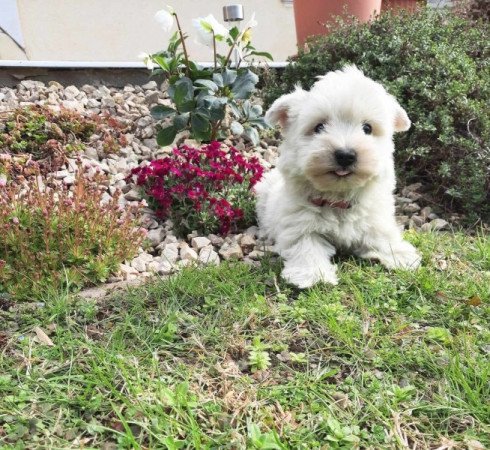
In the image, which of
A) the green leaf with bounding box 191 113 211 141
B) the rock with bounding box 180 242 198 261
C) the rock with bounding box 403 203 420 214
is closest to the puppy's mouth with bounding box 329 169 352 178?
the rock with bounding box 180 242 198 261

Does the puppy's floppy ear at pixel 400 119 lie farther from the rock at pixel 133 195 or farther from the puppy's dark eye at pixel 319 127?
the rock at pixel 133 195

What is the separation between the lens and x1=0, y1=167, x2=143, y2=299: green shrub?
9.41 ft

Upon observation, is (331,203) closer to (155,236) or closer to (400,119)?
(400,119)

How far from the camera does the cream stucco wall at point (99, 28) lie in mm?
6750

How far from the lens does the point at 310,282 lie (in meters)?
2.92

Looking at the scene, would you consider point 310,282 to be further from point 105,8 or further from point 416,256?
point 105,8

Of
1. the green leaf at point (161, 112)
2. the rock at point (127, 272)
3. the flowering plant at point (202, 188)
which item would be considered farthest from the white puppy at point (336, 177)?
the green leaf at point (161, 112)

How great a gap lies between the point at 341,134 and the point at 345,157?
0.56 feet

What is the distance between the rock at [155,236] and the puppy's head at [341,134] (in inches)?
44.7

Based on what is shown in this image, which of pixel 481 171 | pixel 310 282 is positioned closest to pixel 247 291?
pixel 310 282

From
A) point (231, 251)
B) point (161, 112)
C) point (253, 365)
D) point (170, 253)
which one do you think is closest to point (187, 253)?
point (170, 253)

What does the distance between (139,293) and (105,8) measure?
5.68 meters

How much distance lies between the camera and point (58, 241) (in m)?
2.99

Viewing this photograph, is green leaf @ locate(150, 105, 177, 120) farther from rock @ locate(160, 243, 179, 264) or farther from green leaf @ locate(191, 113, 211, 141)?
rock @ locate(160, 243, 179, 264)
